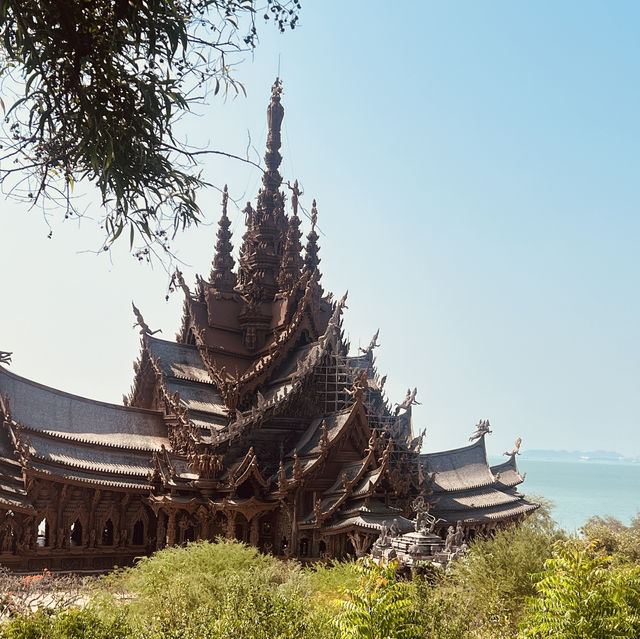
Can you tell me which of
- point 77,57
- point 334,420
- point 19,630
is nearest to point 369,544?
point 334,420

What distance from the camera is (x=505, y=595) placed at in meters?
12.9

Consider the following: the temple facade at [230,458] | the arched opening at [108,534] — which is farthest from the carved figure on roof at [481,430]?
the arched opening at [108,534]

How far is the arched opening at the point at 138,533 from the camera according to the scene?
72.2ft

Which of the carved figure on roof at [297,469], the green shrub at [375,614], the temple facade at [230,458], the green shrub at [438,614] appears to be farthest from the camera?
the carved figure on roof at [297,469]

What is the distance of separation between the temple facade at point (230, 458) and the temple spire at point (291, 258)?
238mm

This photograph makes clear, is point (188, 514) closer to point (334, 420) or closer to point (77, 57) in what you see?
point (334, 420)

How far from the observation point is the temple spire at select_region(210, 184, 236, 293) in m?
29.4

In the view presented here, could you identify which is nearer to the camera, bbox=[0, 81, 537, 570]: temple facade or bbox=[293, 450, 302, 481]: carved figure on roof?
bbox=[0, 81, 537, 570]: temple facade

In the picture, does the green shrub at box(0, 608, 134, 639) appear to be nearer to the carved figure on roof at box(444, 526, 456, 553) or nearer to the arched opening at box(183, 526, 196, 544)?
the carved figure on roof at box(444, 526, 456, 553)

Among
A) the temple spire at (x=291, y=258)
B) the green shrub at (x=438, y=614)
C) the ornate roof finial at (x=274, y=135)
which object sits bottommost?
the green shrub at (x=438, y=614)

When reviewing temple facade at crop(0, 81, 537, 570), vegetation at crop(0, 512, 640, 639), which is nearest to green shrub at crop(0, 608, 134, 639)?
vegetation at crop(0, 512, 640, 639)

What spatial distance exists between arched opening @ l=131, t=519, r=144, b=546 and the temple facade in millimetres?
41

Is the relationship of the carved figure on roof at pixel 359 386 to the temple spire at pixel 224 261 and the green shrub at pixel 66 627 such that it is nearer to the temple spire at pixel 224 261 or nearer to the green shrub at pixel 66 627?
the temple spire at pixel 224 261

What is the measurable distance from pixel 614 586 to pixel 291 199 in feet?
85.3
